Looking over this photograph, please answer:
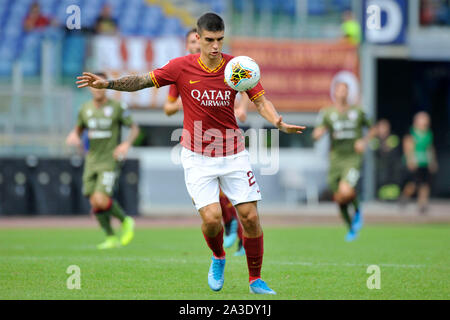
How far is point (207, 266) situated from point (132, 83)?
2953mm

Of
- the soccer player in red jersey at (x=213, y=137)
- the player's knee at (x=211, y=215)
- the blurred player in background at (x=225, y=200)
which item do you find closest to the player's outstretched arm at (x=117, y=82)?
the soccer player in red jersey at (x=213, y=137)

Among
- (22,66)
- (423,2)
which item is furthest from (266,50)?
(22,66)

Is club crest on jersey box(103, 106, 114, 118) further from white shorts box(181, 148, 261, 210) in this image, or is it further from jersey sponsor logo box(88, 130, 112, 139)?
white shorts box(181, 148, 261, 210)

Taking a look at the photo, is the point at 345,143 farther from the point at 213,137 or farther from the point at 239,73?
the point at 239,73

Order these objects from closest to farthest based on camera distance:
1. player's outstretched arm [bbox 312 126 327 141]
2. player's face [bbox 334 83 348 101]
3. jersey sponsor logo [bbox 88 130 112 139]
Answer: jersey sponsor logo [bbox 88 130 112 139] < player's outstretched arm [bbox 312 126 327 141] < player's face [bbox 334 83 348 101]

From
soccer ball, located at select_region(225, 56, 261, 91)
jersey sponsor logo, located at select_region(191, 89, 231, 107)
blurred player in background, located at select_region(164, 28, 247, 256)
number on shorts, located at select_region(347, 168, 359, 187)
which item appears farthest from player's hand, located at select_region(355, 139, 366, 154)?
soccer ball, located at select_region(225, 56, 261, 91)

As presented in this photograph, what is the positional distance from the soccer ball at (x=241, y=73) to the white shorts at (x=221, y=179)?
0.69 metres

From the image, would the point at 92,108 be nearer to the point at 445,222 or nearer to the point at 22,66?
the point at 445,222

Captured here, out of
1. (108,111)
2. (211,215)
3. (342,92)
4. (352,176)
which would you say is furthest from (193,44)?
(352,176)

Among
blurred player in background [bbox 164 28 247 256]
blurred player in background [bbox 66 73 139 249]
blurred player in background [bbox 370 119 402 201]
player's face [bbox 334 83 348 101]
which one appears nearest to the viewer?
blurred player in background [bbox 164 28 247 256]

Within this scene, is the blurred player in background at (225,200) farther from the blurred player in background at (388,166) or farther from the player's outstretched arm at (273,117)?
the blurred player in background at (388,166)

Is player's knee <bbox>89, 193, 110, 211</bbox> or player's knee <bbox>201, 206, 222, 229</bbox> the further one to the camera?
player's knee <bbox>89, 193, 110, 211</bbox>

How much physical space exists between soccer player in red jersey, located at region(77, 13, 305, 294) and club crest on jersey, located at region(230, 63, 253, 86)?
22 centimetres

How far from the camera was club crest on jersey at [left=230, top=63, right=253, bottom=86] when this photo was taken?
7.44m
